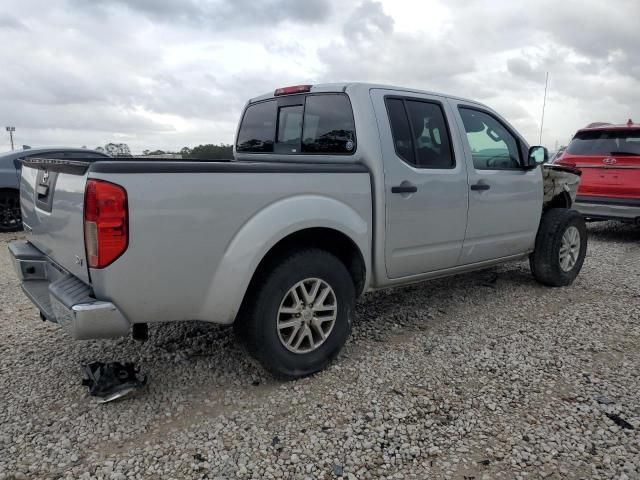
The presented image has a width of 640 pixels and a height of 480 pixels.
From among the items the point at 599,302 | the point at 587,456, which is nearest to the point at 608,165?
the point at 599,302

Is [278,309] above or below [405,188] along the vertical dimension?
below

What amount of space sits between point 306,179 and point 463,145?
5.44ft

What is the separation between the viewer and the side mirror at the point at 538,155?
4.51 metres

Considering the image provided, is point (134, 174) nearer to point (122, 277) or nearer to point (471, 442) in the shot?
point (122, 277)

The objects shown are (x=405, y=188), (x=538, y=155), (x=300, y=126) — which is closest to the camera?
(x=405, y=188)

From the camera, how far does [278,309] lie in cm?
290

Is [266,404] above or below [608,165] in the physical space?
below

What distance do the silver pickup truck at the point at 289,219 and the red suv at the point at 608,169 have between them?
389 centimetres

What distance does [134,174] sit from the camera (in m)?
2.35

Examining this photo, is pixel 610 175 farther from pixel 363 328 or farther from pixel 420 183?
pixel 363 328

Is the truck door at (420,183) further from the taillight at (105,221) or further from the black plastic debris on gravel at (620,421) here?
the taillight at (105,221)

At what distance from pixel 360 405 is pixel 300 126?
212cm

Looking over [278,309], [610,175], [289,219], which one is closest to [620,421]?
[278,309]

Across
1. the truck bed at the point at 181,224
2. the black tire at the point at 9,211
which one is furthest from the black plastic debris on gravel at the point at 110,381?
the black tire at the point at 9,211
